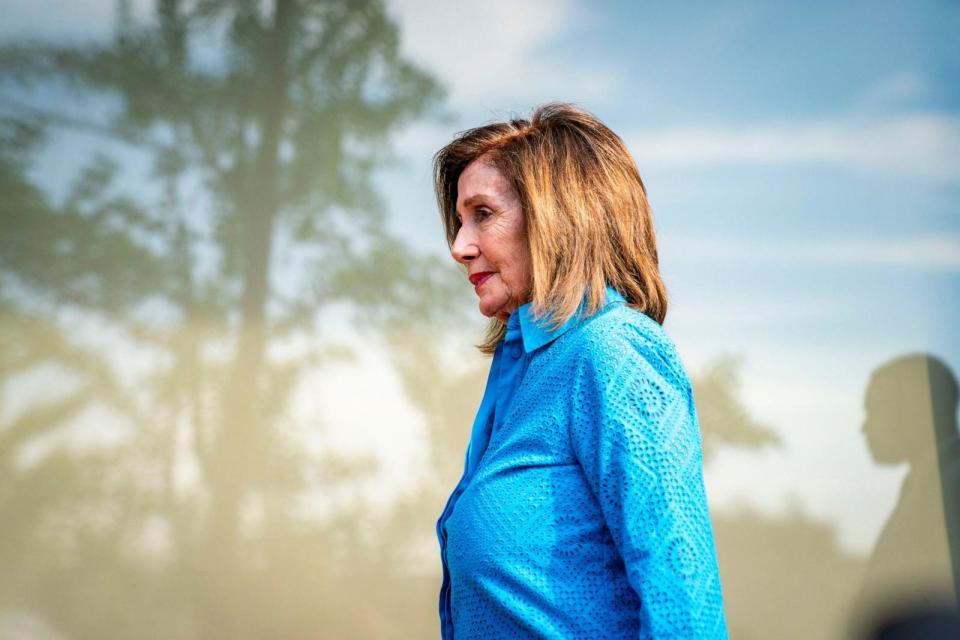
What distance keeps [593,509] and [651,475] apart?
0.34ft

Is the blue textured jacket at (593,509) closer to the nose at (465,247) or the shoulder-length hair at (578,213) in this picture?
the shoulder-length hair at (578,213)

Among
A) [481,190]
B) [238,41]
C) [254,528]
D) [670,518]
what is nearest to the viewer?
[670,518]

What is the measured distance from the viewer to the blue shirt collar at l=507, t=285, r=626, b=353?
140 cm

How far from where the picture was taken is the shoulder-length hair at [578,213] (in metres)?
1.41

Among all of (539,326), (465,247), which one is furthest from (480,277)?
(539,326)

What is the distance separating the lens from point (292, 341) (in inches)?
139

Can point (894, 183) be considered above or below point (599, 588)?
above

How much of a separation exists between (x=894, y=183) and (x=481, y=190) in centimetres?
279

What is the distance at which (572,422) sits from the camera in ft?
4.19

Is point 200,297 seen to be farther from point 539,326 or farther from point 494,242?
point 539,326

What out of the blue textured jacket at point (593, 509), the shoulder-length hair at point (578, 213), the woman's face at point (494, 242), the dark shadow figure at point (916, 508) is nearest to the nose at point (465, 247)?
the woman's face at point (494, 242)

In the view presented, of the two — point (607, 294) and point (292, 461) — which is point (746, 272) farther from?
point (607, 294)

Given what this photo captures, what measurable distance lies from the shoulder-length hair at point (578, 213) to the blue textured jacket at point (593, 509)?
0.25 feet

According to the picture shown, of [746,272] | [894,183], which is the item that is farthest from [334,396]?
[894,183]
